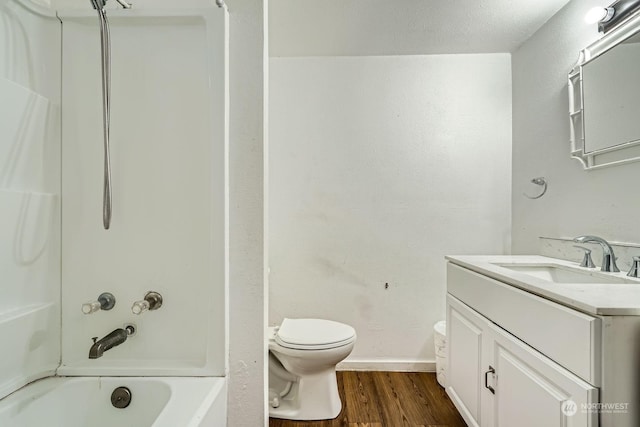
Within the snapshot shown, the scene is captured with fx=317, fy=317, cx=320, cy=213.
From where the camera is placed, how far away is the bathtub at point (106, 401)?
923 mm

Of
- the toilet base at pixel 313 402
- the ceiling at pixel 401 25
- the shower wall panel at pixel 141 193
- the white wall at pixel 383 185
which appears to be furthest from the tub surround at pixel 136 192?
the white wall at pixel 383 185

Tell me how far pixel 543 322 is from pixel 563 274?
662 mm

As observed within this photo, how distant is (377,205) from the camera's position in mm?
2229

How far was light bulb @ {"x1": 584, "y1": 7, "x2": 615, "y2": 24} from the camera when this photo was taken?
1.40 m

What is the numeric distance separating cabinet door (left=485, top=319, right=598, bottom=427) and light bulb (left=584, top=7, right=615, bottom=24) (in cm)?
146

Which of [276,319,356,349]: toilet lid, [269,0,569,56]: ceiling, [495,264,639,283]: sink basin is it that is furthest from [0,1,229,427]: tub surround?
[495,264,639,283]: sink basin

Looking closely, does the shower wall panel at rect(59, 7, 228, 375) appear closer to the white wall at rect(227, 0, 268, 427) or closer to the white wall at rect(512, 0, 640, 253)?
the white wall at rect(227, 0, 268, 427)

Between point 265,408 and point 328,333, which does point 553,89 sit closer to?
point 328,333

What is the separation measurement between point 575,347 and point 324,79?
2007 mm

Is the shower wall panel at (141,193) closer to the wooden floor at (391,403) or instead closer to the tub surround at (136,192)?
the tub surround at (136,192)

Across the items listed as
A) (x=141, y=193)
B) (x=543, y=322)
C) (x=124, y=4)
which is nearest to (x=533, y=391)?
(x=543, y=322)

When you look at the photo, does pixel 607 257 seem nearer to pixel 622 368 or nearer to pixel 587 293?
pixel 587 293

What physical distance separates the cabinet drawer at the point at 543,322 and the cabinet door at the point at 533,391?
0.10 feet

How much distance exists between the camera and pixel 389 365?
220cm
